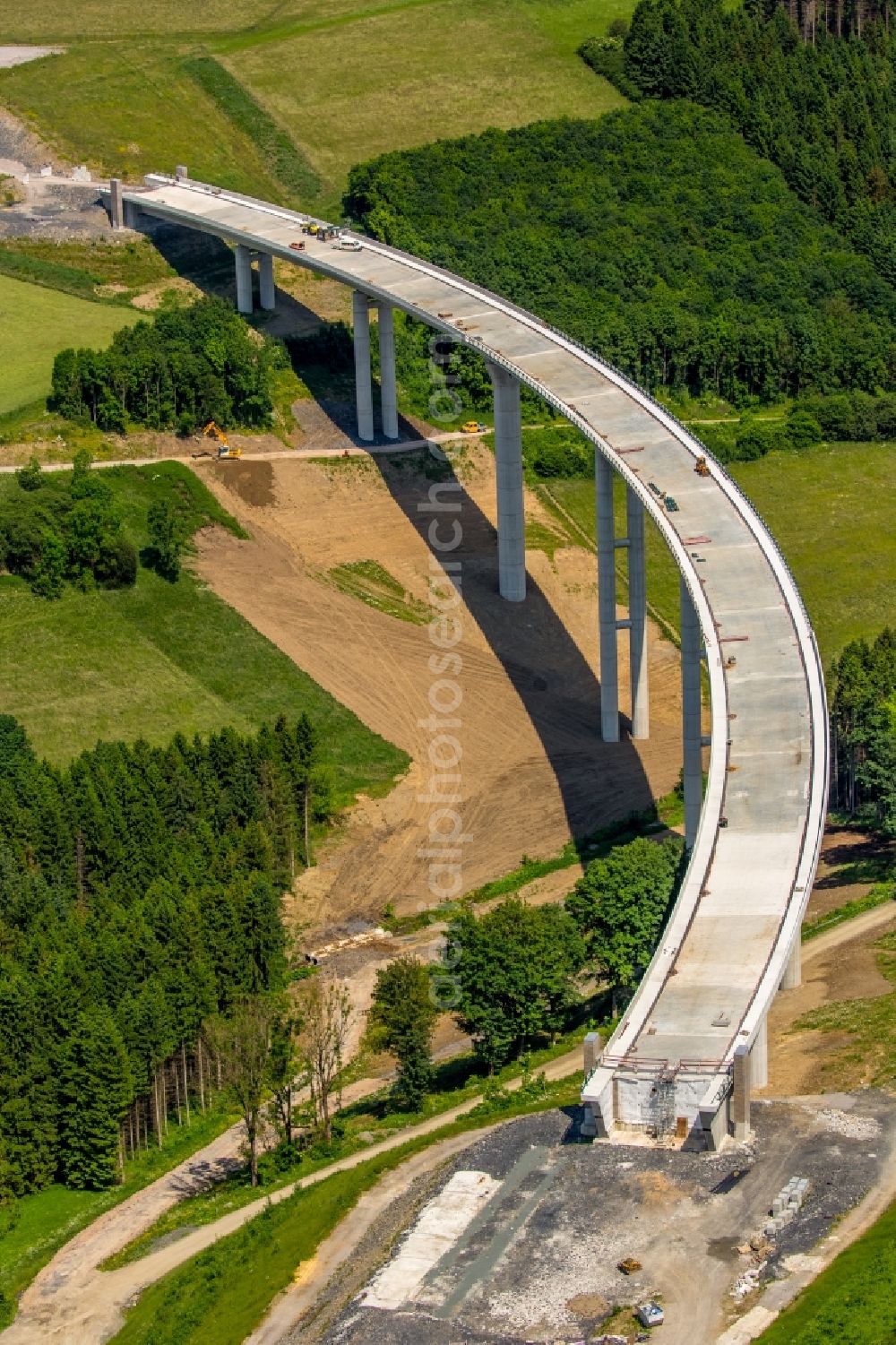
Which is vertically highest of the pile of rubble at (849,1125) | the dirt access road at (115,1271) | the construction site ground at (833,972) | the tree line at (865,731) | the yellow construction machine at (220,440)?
the yellow construction machine at (220,440)

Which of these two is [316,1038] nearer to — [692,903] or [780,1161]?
[692,903]

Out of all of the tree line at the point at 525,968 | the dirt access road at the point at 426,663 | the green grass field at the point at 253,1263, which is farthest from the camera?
the dirt access road at the point at 426,663

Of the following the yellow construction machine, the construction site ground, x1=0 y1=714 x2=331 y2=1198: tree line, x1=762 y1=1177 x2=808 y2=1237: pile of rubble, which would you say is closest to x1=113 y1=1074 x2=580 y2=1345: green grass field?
the construction site ground

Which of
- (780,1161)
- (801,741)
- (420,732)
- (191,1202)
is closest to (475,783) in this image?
(420,732)

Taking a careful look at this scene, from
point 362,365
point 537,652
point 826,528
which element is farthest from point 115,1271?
point 826,528

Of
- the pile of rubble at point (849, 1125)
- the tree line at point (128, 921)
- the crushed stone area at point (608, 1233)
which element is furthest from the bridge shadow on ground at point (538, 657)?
the crushed stone area at point (608, 1233)

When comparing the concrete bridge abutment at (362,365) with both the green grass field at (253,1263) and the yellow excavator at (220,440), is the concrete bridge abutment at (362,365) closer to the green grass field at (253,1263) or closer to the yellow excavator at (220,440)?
the yellow excavator at (220,440)

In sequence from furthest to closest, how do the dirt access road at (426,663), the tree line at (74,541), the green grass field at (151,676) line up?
1. the tree line at (74,541)
2. the green grass field at (151,676)
3. the dirt access road at (426,663)

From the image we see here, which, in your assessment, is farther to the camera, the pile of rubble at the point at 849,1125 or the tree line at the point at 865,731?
the tree line at the point at 865,731
